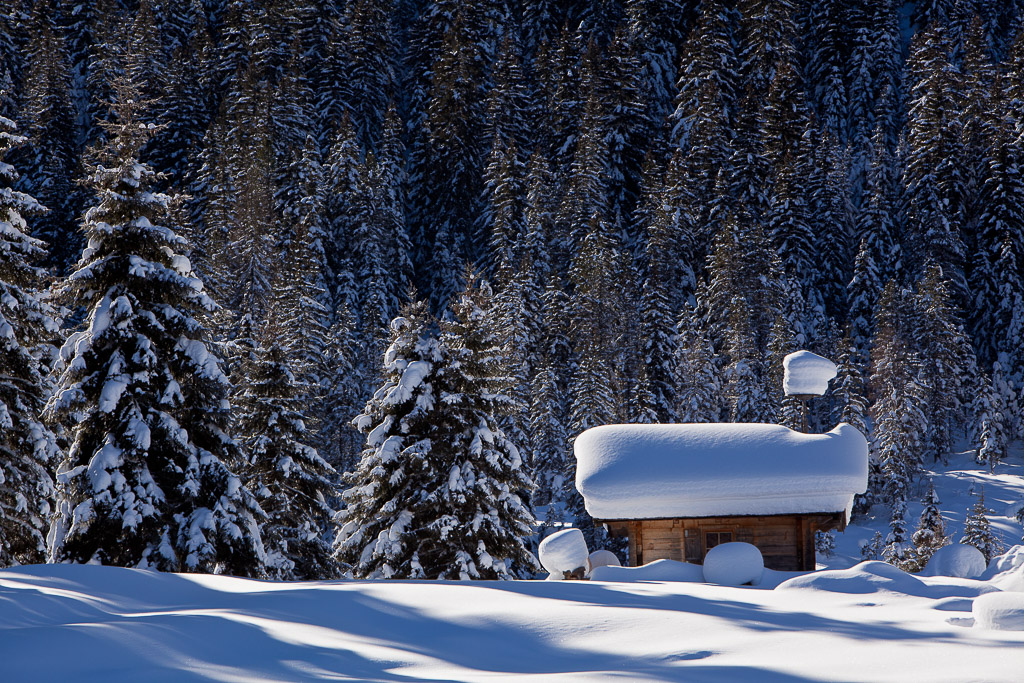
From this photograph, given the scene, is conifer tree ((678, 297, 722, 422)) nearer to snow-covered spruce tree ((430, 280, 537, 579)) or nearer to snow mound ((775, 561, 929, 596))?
snow-covered spruce tree ((430, 280, 537, 579))

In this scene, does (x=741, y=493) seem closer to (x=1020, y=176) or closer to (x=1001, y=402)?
(x=1001, y=402)

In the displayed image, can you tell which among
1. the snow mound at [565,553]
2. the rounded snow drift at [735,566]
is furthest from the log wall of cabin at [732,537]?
the rounded snow drift at [735,566]

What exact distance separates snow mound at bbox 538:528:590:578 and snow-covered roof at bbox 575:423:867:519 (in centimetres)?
103

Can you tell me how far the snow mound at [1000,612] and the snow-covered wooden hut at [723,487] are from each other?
27.9 ft

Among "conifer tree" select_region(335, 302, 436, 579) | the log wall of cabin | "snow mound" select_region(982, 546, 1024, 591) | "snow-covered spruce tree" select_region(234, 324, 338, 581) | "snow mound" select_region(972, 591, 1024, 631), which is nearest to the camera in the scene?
"snow mound" select_region(972, 591, 1024, 631)

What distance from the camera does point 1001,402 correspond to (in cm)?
4766

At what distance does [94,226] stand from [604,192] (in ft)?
180

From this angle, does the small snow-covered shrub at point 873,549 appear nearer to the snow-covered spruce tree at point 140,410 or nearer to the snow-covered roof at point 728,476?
the snow-covered roof at point 728,476

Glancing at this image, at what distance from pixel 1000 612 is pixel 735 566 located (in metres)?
5.92

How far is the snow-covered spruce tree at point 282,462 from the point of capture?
20672 millimetres

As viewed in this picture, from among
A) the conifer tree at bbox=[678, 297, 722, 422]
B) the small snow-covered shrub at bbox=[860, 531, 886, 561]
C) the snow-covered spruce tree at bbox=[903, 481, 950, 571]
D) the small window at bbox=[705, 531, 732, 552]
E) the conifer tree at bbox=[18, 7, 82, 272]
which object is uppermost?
the conifer tree at bbox=[18, 7, 82, 272]

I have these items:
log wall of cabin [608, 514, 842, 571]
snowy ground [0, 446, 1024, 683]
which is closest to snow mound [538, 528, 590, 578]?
log wall of cabin [608, 514, 842, 571]

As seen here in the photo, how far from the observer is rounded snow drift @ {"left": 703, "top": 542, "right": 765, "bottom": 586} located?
1211cm

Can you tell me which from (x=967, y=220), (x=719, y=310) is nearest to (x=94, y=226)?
(x=719, y=310)
